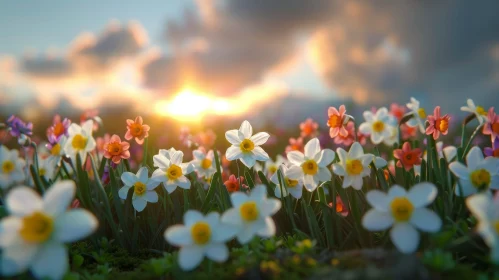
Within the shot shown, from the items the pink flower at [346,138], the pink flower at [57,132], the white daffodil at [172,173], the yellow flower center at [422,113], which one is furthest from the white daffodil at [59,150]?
the yellow flower center at [422,113]

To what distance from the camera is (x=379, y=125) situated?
3.79 meters

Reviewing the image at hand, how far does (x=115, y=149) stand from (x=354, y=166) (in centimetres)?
158

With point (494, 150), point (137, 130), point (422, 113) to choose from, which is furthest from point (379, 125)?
point (137, 130)

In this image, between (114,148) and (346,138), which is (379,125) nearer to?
(346,138)

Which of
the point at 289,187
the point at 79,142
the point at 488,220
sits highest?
the point at 79,142

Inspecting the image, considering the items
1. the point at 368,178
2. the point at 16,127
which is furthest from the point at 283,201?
the point at 16,127

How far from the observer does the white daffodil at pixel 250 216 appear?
174 cm

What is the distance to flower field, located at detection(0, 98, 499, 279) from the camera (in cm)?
153

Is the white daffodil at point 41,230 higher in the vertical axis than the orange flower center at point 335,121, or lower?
lower

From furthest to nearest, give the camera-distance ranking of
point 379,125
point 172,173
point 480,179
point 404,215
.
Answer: point 379,125, point 172,173, point 480,179, point 404,215

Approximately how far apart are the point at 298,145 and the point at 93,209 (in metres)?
2.11

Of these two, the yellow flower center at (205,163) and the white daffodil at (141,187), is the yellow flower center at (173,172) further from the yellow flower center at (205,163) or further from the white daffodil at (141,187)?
the yellow flower center at (205,163)

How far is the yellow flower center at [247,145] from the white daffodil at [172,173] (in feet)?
1.16

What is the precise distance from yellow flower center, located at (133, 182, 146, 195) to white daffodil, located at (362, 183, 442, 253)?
1.51m
